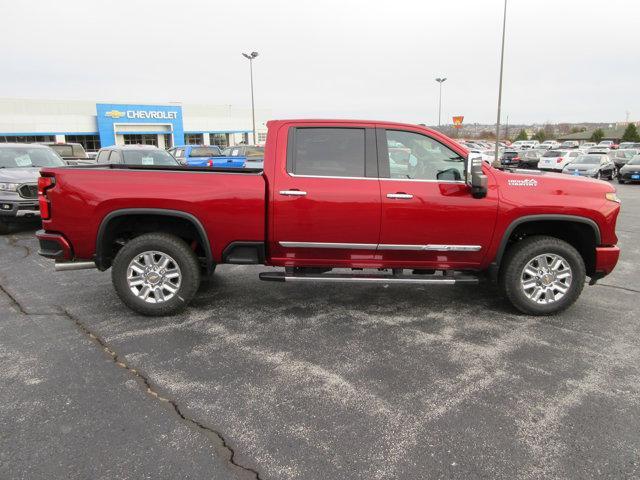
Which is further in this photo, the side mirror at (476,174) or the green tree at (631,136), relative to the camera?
the green tree at (631,136)

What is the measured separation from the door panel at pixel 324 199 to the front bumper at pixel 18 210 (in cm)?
631

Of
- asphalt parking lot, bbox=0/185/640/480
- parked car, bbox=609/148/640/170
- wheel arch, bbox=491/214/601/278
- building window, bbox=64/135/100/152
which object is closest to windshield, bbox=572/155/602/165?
parked car, bbox=609/148/640/170

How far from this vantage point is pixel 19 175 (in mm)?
8859

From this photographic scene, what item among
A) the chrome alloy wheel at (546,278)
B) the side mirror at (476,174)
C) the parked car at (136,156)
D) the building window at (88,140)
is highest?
the building window at (88,140)

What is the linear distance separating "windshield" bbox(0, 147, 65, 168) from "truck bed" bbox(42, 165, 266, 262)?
21.5 feet

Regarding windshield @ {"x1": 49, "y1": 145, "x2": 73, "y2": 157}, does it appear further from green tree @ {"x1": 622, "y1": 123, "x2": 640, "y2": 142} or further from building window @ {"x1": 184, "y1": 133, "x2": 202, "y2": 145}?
green tree @ {"x1": 622, "y1": 123, "x2": 640, "y2": 142}

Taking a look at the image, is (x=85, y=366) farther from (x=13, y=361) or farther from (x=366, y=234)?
(x=366, y=234)

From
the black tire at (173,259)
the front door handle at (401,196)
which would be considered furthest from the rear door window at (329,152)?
the black tire at (173,259)

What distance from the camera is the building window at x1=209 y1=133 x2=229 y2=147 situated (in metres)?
65.7

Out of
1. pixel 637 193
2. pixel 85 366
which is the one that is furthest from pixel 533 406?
pixel 637 193

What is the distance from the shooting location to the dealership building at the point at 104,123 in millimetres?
50906

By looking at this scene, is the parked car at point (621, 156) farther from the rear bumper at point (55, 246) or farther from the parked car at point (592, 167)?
the rear bumper at point (55, 246)

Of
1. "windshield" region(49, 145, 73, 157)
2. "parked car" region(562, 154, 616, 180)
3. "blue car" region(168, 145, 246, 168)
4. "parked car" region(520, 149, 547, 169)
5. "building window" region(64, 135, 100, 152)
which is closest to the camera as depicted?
"windshield" region(49, 145, 73, 157)

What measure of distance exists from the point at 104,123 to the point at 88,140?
3316mm
